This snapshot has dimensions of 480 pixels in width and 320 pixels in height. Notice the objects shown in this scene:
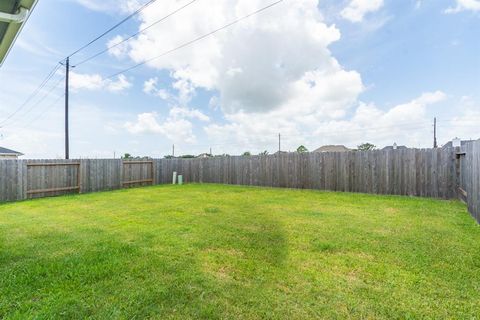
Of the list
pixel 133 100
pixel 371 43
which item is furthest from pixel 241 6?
pixel 133 100

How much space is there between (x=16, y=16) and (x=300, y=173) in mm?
9348

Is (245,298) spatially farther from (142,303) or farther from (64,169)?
(64,169)

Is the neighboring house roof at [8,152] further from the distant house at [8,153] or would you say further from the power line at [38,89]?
the power line at [38,89]

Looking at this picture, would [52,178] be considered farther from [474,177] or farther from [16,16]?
[474,177]

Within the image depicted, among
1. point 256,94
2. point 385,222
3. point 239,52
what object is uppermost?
point 239,52

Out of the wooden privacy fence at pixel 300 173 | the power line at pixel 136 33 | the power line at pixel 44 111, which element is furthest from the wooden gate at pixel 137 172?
the power line at pixel 136 33

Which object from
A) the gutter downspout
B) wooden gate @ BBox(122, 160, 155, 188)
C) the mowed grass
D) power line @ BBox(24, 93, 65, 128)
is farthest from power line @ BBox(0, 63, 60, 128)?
the gutter downspout

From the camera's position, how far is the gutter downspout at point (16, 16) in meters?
2.30

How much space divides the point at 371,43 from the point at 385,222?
6.95 meters

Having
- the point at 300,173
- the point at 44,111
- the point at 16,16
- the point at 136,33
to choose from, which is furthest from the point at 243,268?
the point at 44,111

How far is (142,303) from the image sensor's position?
6.46 ft

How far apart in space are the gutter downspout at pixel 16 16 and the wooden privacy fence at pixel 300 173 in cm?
684

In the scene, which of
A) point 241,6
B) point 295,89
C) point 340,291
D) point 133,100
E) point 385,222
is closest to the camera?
point 340,291

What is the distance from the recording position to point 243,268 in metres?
2.64
